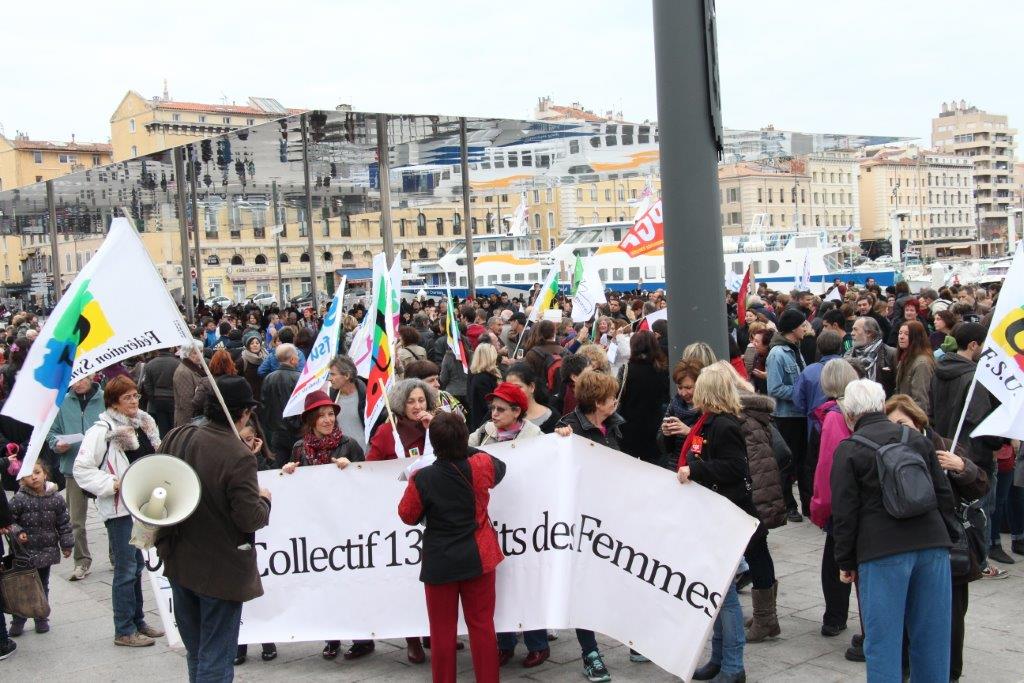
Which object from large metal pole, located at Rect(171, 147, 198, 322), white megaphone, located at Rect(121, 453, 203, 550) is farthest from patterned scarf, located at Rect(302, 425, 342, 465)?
large metal pole, located at Rect(171, 147, 198, 322)

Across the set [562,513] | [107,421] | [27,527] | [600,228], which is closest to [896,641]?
[562,513]

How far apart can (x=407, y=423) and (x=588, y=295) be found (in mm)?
8340

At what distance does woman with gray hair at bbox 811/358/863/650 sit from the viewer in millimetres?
5594

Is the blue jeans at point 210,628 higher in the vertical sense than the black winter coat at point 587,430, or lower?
lower

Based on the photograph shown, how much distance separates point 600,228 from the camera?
Answer: 5469cm

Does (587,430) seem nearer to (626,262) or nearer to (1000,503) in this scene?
(1000,503)

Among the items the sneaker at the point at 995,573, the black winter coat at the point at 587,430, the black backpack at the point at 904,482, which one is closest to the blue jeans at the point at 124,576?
the black winter coat at the point at 587,430

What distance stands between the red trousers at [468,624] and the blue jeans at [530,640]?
0.67 metres

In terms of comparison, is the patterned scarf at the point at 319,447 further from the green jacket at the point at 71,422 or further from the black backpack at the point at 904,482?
the black backpack at the point at 904,482

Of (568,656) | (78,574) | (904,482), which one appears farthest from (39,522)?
(904,482)

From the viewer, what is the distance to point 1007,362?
584 centimetres

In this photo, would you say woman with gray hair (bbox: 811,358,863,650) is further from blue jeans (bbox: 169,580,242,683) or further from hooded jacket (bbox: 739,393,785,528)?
blue jeans (bbox: 169,580,242,683)

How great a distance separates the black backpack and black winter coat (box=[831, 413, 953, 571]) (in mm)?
54

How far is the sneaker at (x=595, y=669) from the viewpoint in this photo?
5.79m
